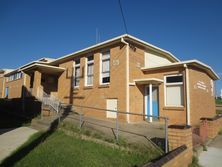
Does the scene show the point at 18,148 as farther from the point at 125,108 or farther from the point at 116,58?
the point at 116,58

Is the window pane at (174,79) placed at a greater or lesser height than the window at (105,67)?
lesser

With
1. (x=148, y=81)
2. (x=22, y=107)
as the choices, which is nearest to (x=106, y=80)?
(x=148, y=81)

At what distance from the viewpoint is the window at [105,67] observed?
1330 centimetres

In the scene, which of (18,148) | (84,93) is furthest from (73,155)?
(84,93)

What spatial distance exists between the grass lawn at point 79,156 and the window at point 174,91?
6384 millimetres

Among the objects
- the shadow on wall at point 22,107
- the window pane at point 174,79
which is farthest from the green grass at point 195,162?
the shadow on wall at point 22,107

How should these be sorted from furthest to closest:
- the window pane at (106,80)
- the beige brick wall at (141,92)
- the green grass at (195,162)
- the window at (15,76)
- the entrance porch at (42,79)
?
the window at (15,76) < the entrance porch at (42,79) < the window pane at (106,80) < the beige brick wall at (141,92) < the green grass at (195,162)

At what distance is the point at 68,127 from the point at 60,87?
9063mm

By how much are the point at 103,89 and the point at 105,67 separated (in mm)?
1559

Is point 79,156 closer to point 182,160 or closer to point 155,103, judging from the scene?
point 182,160

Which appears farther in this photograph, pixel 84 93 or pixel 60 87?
pixel 60 87

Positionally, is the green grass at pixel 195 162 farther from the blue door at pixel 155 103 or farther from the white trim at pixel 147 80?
the blue door at pixel 155 103

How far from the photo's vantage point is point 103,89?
43.2 feet

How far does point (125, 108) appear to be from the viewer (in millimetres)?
11508
